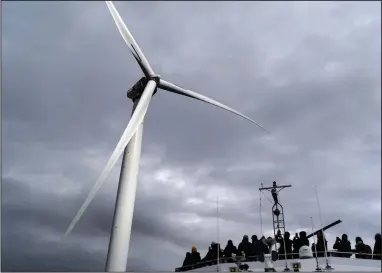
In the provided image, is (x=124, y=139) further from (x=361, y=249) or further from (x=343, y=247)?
(x=361, y=249)

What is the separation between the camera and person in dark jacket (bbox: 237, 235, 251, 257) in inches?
834

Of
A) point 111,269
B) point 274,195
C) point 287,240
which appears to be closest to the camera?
point 111,269

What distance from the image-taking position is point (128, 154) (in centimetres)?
2227

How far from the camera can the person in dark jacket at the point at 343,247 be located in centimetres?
2052

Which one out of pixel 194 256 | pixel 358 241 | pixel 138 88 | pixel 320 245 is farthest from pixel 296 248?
pixel 138 88

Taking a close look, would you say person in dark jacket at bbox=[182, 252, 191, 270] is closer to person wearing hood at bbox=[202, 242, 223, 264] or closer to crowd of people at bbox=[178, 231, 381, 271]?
person wearing hood at bbox=[202, 242, 223, 264]

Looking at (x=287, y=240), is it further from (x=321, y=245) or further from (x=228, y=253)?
(x=228, y=253)

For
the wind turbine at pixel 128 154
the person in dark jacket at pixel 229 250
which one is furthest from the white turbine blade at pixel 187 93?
the person in dark jacket at pixel 229 250

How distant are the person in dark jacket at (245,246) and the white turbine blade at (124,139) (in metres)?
9.01

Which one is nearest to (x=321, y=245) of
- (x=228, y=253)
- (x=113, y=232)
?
(x=228, y=253)

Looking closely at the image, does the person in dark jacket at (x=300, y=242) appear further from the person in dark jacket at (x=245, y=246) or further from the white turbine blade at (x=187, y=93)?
the white turbine blade at (x=187, y=93)

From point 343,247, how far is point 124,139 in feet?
46.6

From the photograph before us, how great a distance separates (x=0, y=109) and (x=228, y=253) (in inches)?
610

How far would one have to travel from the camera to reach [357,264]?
20438 millimetres
